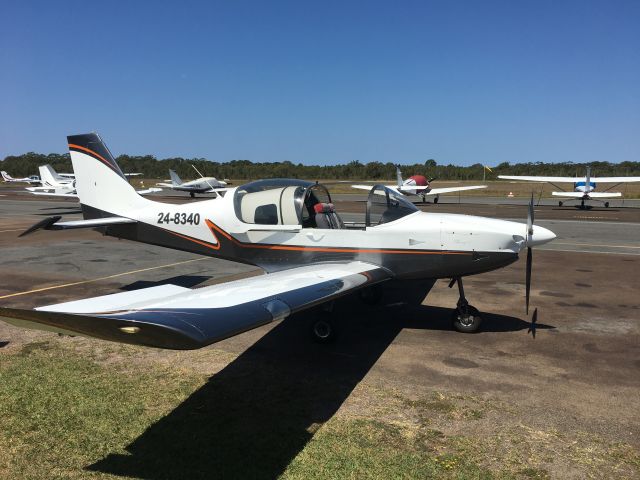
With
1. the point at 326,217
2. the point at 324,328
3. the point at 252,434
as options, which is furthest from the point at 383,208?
the point at 252,434

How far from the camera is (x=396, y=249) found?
7984 mm

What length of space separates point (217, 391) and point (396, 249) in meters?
3.84

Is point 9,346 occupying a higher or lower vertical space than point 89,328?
lower

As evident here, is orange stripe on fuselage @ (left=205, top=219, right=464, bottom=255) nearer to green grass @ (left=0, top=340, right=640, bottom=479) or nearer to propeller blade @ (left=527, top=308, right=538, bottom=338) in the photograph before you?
propeller blade @ (left=527, top=308, right=538, bottom=338)

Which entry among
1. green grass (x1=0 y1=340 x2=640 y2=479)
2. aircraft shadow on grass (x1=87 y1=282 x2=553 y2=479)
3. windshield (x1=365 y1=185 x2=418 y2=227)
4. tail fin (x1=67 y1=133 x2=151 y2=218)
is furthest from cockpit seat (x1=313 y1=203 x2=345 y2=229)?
tail fin (x1=67 y1=133 x2=151 y2=218)

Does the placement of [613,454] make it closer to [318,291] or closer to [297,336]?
[318,291]

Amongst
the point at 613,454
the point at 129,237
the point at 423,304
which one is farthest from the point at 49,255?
the point at 613,454

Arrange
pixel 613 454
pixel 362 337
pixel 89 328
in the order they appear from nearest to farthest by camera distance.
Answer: pixel 89 328 → pixel 613 454 → pixel 362 337

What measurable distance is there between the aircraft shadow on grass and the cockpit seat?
186cm

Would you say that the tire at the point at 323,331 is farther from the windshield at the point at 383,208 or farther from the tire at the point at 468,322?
the tire at the point at 468,322

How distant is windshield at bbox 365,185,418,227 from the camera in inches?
323

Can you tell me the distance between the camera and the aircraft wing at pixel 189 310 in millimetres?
3445

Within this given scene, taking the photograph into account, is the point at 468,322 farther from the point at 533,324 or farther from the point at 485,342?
the point at 533,324

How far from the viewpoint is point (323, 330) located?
292 inches
